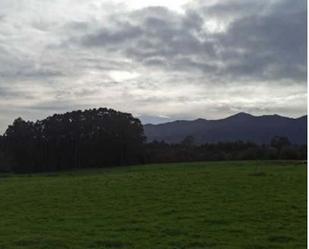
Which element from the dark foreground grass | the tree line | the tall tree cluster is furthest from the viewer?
the tall tree cluster

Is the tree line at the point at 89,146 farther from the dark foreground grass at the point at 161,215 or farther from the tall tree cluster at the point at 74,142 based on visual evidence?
the dark foreground grass at the point at 161,215

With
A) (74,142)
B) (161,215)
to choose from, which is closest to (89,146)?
(74,142)

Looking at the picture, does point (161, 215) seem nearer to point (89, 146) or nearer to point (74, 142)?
point (89, 146)

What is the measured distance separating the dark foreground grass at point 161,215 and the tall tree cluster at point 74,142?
6280 centimetres

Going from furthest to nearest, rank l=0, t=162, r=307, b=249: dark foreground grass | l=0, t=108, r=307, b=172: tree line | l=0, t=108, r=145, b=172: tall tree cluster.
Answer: l=0, t=108, r=145, b=172: tall tree cluster → l=0, t=108, r=307, b=172: tree line → l=0, t=162, r=307, b=249: dark foreground grass

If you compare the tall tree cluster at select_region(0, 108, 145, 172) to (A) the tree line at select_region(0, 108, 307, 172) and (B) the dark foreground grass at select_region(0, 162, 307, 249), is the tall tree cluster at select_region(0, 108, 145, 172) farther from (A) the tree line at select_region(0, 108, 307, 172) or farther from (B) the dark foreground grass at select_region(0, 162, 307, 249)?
(B) the dark foreground grass at select_region(0, 162, 307, 249)

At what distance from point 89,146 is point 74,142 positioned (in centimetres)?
404

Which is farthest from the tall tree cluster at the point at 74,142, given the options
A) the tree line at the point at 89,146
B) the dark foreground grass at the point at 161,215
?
the dark foreground grass at the point at 161,215

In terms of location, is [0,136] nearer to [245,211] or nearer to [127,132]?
[127,132]

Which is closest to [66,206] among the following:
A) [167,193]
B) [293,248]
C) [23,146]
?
[167,193]

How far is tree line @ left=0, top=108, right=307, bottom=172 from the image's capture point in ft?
322

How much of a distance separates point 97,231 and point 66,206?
8693 mm

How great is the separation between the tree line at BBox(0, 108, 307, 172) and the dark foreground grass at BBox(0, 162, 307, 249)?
195 feet

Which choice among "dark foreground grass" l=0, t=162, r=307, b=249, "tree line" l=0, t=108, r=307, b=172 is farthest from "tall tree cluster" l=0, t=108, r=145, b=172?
"dark foreground grass" l=0, t=162, r=307, b=249
